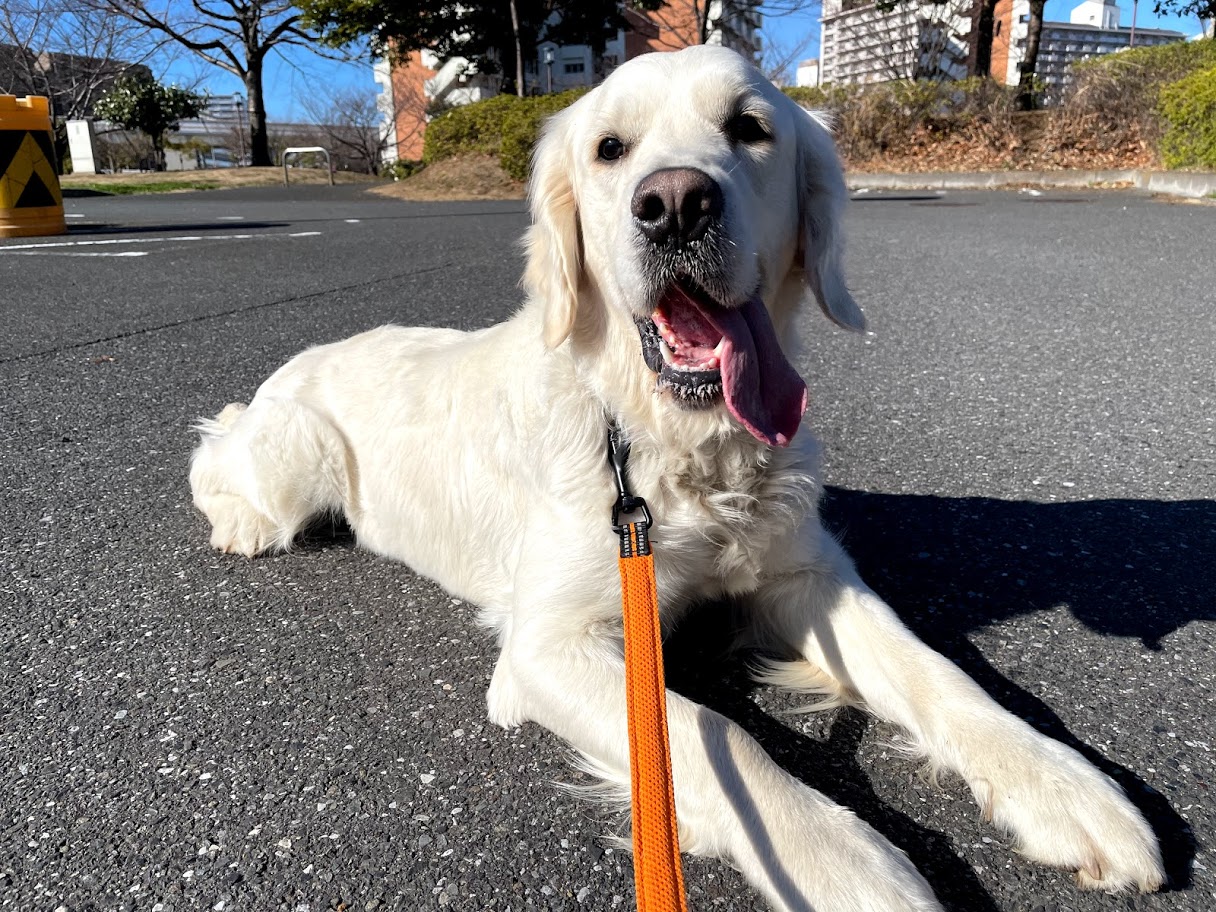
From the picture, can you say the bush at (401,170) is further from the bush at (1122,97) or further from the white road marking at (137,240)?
the bush at (1122,97)

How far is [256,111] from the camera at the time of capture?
33.1m

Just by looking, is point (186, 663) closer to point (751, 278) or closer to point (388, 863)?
point (388, 863)

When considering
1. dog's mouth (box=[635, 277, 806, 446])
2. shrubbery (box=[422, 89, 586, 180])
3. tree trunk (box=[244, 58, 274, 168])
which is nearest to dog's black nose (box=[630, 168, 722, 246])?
dog's mouth (box=[635, 277, 806, 446])

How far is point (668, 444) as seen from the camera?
2.22m

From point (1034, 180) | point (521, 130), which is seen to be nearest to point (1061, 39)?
point (1034, 180)

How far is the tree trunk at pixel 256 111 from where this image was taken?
32.9 meters

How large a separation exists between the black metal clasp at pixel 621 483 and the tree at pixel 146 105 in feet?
129

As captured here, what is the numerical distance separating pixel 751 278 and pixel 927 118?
2118cm

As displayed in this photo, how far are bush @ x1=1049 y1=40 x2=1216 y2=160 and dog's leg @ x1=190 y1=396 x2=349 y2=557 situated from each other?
19.2 m

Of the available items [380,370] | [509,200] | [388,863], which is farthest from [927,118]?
[388,863]

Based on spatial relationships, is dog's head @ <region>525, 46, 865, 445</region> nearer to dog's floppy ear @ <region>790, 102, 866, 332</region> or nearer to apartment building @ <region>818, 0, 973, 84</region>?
dog's floppy ear @ <region>790, 102, 866, 332</region>

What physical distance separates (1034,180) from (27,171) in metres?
17.4

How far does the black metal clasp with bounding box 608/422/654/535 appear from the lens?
2.02m

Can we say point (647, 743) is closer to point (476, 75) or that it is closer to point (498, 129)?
point (498, 129)
